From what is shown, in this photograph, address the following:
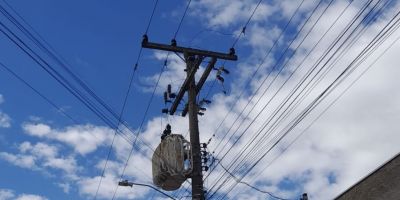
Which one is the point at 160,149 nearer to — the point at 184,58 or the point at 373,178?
the point at 184,58

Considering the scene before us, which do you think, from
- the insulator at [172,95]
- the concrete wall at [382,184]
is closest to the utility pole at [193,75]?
the insulator at [172,95]

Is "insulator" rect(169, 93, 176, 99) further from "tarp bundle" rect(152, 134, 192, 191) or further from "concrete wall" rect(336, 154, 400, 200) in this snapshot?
"concrete wall" rect(336, 154, 400, 200)

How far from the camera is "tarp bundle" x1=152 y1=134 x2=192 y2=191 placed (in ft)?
48.9

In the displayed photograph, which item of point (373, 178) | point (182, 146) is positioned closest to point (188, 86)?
point (182, 146)

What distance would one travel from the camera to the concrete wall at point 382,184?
12680mm

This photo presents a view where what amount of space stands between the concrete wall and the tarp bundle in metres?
4.39

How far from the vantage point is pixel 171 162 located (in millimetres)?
15125

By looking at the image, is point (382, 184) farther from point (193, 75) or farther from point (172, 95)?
point (172, 95)

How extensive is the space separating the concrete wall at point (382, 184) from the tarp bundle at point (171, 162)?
173 inches

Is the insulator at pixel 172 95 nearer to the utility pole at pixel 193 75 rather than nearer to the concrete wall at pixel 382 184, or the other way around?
the utility pole at pixel 193 75

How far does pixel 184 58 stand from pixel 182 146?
8.92 ft

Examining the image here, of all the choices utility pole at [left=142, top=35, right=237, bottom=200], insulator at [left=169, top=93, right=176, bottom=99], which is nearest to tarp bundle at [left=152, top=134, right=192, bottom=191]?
utility pole at [left=142, top=35, right=237, bottom=200]

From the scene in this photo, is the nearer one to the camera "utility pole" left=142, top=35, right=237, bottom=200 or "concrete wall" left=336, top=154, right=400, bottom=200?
→ "concrete wall" left=336, top=154, right=400, bottom=200

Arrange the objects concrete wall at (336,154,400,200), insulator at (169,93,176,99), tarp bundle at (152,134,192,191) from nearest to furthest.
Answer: concrete wall at (336,154,400,200)
tarp bundle at (152,134,192,191)
insulator at (169,93,176,99)
